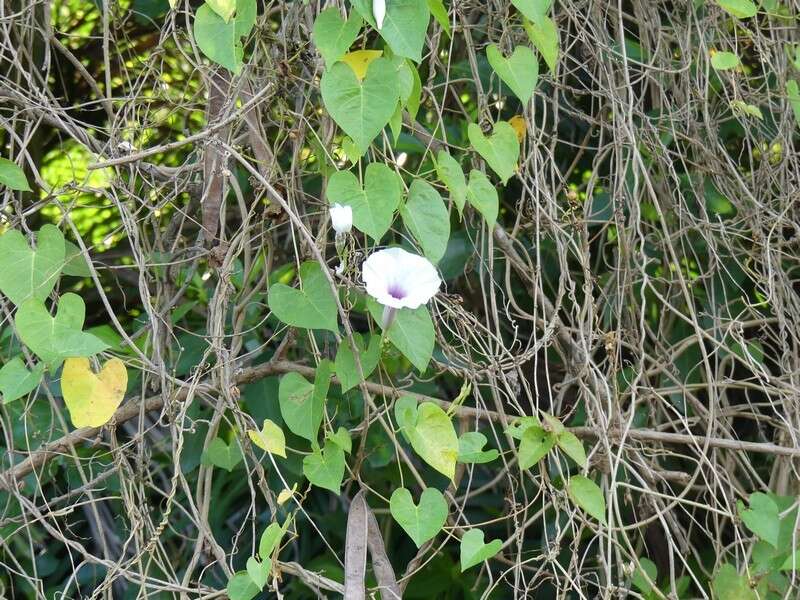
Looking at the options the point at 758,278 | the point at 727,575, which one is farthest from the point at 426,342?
the point at 758,278

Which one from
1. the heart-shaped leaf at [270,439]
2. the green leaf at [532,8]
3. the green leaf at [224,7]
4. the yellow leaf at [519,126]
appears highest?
the green leaf at [224,7]

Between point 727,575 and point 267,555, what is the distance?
63 cm

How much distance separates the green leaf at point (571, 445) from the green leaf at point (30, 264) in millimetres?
612

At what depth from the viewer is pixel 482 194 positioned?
3.69 feet

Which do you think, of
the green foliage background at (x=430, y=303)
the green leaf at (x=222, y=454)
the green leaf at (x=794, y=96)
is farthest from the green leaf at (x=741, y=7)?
the green leaf at (x=222, y=454)

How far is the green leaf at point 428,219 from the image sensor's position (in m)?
1.03

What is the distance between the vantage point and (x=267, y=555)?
1002 millimetres

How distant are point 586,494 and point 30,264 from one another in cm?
69

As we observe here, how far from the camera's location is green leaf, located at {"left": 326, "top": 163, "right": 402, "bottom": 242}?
990 mm

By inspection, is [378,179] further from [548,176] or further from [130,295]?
[130,295]

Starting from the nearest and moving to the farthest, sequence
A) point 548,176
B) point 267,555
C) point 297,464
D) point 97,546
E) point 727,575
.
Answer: point 267,555, point 727,575, point 297,464, point 548,176, point 97,546

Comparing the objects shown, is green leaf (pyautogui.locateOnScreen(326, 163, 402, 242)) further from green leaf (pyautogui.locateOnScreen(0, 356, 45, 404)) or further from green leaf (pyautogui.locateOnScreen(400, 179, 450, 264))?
green leaf (pyautogui.locateOnScreen(0, 356, 45, 404))

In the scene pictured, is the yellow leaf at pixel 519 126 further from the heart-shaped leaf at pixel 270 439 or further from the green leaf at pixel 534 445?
the heart-shaped leaf at pixel 270 439

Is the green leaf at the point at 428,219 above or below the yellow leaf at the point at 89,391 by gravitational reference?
above
